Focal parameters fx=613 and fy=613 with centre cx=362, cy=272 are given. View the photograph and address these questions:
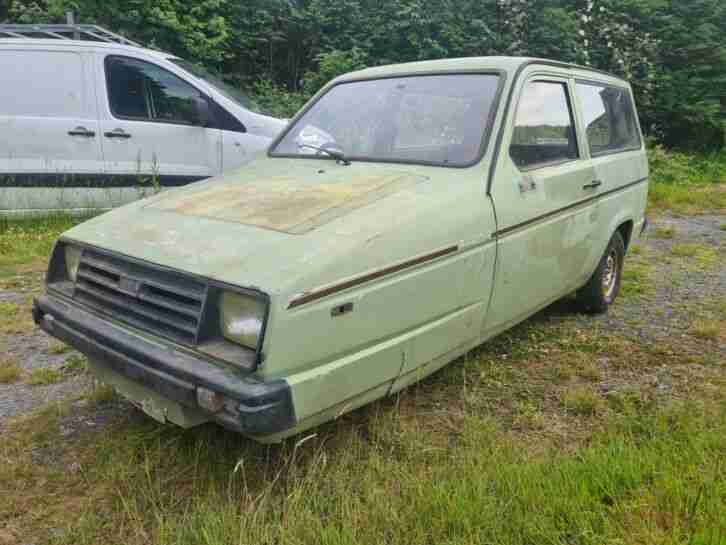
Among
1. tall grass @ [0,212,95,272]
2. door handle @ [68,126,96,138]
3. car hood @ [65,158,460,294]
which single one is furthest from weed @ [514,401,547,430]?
door handle @ [68,126,96,138]

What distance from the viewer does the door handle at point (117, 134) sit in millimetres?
6273

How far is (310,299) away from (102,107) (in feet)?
17.2

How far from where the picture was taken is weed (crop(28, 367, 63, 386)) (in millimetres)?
3227

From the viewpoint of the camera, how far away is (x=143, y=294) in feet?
7.59

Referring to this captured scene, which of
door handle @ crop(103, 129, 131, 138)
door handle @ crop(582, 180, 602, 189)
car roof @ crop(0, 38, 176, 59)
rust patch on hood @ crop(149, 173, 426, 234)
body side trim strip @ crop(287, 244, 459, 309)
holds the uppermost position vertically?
car roof @ crop(0, 38, 176, 59)

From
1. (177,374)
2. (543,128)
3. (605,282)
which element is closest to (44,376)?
(177,374)

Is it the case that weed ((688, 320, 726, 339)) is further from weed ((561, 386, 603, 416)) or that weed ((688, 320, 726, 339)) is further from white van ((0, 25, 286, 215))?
white van ((0, 25, 286, 215))

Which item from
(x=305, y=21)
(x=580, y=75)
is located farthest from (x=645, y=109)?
(x=580, y=75)

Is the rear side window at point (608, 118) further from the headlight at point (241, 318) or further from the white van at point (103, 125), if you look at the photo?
the white van at point (103, 125)

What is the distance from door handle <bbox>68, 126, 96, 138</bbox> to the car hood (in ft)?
12.3

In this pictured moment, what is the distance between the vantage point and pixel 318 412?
2150 millimetres

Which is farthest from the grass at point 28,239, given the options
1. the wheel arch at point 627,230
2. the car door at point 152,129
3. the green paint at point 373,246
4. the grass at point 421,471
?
the wheel arch at point 627,230

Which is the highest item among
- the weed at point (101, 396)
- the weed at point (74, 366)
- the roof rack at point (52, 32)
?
the roof rack at point (52, 32)

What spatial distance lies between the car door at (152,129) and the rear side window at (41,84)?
0.96 ft
